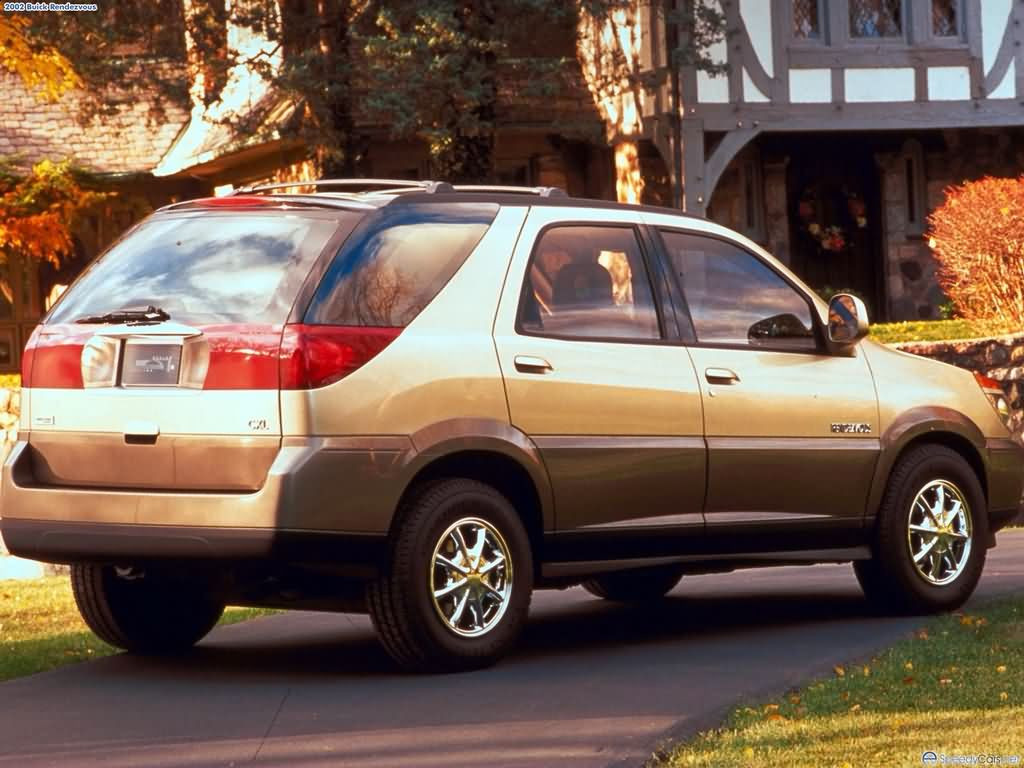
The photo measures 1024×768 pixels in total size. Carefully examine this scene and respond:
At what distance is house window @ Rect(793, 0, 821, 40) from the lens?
25.5 m

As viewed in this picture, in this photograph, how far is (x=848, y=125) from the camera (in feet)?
84.0

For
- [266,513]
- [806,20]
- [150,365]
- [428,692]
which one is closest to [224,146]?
[806,20]

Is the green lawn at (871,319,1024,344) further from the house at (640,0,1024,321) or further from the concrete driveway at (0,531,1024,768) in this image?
the concrete driveway at (0,531,1024,768)

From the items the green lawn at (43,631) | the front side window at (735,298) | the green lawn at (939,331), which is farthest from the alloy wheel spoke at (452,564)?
the green lawn at (939,331)

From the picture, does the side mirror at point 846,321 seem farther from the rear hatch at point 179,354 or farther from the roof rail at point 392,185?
the rear hatch at point 179,354

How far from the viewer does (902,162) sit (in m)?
28.1

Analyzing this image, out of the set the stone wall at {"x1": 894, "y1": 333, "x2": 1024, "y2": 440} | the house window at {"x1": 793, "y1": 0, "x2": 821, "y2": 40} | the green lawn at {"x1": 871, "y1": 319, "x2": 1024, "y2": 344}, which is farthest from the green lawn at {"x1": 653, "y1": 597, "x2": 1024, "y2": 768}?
the house window at {"x1": 793, "y1": 0, "x2": 821, "y2": 40}

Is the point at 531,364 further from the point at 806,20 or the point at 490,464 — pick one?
the point at 806,20

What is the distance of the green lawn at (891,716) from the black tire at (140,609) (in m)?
2.62

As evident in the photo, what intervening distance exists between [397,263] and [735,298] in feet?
6.36

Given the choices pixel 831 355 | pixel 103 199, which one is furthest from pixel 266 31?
pixel 831 355

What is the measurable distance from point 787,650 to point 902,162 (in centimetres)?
2014

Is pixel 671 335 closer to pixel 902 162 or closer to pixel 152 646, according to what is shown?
pixel 152 646

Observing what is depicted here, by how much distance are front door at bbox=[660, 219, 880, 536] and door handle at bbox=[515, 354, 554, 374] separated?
0.90 metres
